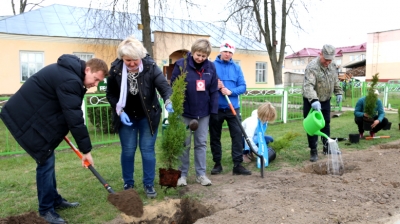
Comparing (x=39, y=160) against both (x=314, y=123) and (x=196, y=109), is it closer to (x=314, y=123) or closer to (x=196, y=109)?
(x=196, y=109)

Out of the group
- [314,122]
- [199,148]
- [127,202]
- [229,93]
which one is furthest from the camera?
[314,122]

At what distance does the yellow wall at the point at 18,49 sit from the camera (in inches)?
556

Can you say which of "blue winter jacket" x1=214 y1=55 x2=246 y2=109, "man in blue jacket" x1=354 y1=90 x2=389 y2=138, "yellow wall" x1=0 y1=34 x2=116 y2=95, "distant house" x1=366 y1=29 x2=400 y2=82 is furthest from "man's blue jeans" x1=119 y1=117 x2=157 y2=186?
"distant house" x1=366 y1=29 x2=400 y2=82

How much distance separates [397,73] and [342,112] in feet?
72.3

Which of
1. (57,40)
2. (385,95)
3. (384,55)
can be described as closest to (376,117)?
(385,95)

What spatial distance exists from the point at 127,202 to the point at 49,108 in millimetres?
1066

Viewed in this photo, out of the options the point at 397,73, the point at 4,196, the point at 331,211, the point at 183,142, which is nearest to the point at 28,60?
the point at 4,196

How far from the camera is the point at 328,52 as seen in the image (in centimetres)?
518

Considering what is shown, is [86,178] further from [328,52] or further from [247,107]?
[247,107]

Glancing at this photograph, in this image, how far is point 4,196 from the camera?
3.86 m

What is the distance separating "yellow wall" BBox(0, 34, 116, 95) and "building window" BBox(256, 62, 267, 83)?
11.4m

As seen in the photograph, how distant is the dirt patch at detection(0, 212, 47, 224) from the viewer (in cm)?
307

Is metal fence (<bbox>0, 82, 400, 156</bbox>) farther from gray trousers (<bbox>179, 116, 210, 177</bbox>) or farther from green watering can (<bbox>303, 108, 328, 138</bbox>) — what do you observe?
green watering can (<bbox>303, 108, 328, 138</bbox>)

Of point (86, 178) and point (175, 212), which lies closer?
point (175, 212)
